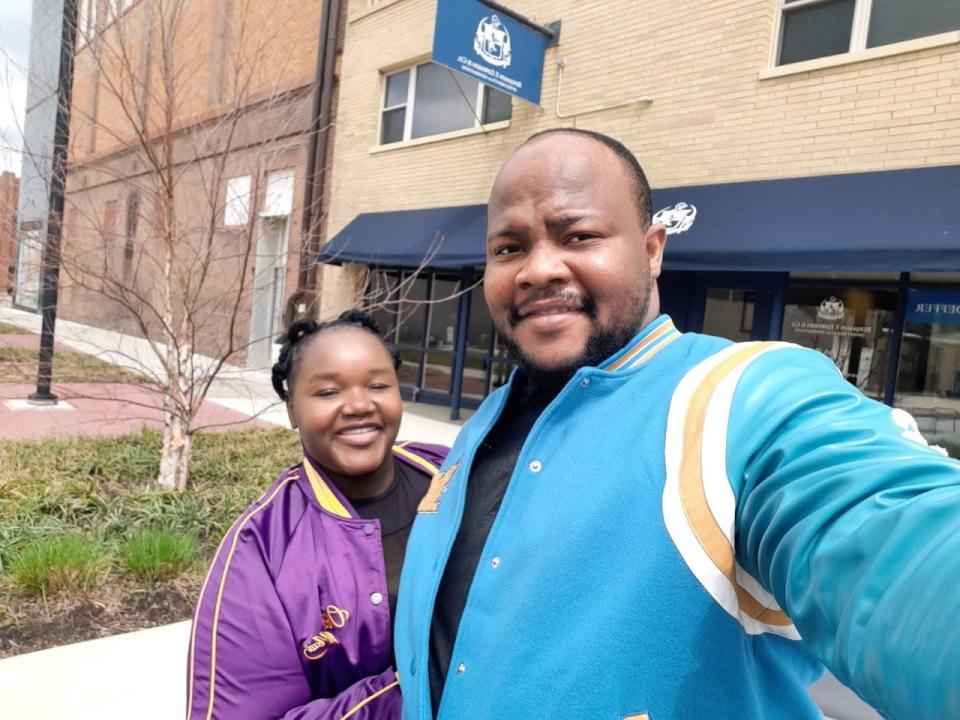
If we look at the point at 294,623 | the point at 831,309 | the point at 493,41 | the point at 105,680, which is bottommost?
the point at 105,680

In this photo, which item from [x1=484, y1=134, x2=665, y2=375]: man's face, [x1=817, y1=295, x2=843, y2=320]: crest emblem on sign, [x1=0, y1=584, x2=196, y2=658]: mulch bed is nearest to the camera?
[x1=484, y1=134, x2=665, y2=375]: man's face

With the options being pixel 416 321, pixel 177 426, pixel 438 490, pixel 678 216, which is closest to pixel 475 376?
pixel 416 321

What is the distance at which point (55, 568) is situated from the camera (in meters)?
3.56

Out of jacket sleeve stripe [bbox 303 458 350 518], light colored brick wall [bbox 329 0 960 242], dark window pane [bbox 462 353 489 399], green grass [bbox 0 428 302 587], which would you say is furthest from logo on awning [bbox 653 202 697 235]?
jacket sleeve stripe [bbox 303 458 350 518]

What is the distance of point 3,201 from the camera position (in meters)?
4.82

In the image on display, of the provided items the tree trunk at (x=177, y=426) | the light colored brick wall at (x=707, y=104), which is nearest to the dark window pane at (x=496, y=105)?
the light colored brick wall at (x=707, y=104)

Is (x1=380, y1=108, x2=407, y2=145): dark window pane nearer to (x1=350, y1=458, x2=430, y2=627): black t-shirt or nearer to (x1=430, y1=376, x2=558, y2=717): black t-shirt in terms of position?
(x1=350, y1=458, x2=430, y2=627): black t-shirt

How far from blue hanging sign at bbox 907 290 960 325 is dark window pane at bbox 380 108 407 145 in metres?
8.08

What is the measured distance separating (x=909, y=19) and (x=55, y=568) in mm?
7897

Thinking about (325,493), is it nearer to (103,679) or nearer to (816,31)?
(103,679)

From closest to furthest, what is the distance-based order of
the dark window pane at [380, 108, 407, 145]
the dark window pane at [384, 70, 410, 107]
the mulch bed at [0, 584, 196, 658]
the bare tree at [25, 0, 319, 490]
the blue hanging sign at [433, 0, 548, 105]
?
the mulch bed at [0, 584, 196, 658], the bare tree at [25, 0, 319, 490], the blue hanging sign at [433, 0, 548, 105], the dark window pane at [384, 70, 410, 107], the dark window pane at [380, 108, 407, 145]

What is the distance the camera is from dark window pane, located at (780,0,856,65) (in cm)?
681

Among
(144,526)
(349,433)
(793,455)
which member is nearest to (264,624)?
(349,433)

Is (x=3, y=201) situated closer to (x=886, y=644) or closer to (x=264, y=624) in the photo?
(x=264, y=624)
